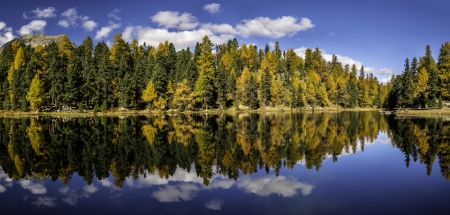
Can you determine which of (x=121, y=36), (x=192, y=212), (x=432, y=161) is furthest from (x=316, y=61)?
(x=192, y=212)

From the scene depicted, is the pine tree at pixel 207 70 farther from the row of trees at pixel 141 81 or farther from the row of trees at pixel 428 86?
the row of trees at pixel 428 86

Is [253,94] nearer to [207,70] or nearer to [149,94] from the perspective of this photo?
[207,70]

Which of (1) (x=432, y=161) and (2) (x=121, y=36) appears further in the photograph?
(2) (x=121, y=36)

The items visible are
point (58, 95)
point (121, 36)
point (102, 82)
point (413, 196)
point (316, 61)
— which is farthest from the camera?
point (316, 61)

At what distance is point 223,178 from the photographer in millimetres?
16078

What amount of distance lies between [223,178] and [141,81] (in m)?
85.3

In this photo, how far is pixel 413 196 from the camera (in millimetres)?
13078

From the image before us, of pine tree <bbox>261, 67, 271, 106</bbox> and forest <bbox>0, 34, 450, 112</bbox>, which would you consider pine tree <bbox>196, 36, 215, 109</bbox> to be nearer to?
forest <bbox>0, 34, 450, 112</bbox>

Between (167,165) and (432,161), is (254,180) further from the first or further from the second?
(432,161)

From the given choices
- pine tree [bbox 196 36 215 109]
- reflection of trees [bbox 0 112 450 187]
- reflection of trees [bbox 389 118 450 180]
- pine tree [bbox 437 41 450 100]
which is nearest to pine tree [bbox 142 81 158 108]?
pine tree [bbox 196 36 215 109]

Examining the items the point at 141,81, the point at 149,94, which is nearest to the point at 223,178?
the point at 149,94

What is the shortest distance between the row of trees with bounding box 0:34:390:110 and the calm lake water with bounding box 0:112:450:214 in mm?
61182

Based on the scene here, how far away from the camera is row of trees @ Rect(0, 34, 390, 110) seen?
82375 millimetres

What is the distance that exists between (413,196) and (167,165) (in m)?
13.3
